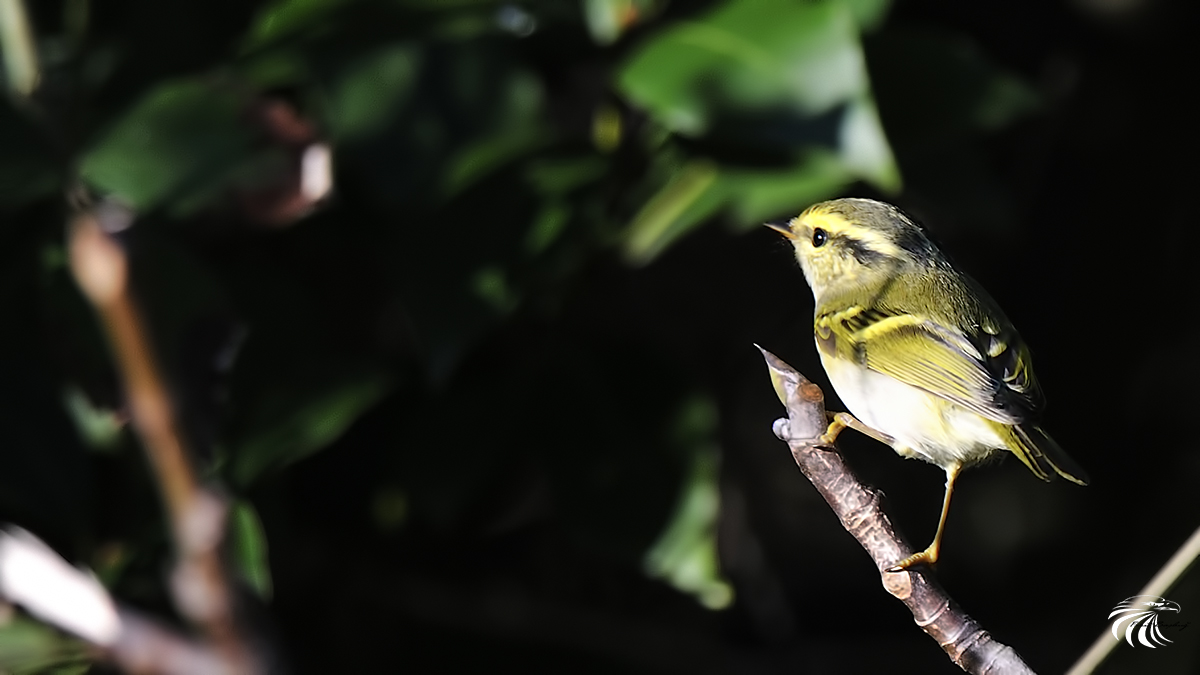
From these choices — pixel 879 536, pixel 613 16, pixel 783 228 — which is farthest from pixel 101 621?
pixel 613 16

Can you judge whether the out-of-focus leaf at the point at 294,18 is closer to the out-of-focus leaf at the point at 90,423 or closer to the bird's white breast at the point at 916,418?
the out-of-focus leaf at the point at 90,423

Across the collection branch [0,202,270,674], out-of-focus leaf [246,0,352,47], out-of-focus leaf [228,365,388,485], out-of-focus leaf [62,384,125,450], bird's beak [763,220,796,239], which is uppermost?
branch [0,202,270,674]

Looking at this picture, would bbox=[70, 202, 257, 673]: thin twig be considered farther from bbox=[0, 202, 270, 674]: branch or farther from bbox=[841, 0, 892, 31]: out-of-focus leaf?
bbox=[841, 0, 892, 31]: out-of-focus leaf

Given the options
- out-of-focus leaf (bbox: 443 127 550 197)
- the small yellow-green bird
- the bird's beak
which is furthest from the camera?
out-of-focus leaf (bbox: 443 127 550 197)

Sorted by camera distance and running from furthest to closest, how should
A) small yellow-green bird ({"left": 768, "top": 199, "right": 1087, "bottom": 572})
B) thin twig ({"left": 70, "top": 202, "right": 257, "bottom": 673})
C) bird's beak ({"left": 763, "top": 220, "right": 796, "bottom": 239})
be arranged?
1. bird's beak ({"left": 763, "top": 220, "right": 796, "bottom": 239})
2. small yellow-green bird ({"left": 768, "top": 199, "right": 1087, "bottom": 572})
3. thin twig ({"left": 70, "top": 202, "right": 257, "bottom": 673})

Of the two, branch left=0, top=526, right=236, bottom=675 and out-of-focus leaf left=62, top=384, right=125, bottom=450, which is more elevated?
branch left=0, top=526, right=236, bottom=675

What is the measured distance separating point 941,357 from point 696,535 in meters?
0.49

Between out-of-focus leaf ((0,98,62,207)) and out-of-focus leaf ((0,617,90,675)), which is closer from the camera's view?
out-of-focus leaf ((0,617,90,675))

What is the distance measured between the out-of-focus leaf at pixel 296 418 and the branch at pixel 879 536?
70 cm

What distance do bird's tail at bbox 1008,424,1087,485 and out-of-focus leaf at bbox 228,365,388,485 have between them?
0.69 metres

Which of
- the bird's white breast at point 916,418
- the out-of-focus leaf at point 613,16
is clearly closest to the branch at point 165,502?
the bird's white breast at point 916,418

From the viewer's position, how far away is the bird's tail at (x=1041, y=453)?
640 millimetres

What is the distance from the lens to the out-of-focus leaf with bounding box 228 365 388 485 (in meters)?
1.18

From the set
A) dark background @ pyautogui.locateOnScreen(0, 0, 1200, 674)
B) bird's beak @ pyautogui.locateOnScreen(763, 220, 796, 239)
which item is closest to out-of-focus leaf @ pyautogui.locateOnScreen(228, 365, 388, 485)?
dark background @ pyautogui.locateOnScreen(0, 0, 1200, 674)
